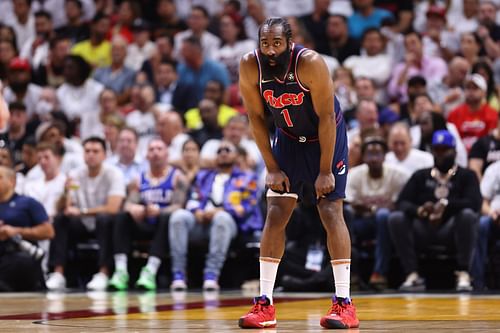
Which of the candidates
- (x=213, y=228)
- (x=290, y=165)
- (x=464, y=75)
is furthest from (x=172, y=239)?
(x=290, y=165)

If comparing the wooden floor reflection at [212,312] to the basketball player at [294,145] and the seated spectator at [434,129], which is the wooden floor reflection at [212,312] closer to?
the basketball player at [294,145]

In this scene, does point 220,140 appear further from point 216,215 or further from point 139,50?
point 139,50

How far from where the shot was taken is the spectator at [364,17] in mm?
14914

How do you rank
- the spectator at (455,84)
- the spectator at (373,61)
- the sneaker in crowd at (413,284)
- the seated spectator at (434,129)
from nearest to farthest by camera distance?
the sneaker in crowd at (413,284) → the seated spectator at (434,129) → the spectator at (455,84) → the spectator at (373,61)

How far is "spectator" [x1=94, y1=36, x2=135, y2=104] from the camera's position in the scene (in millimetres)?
14922

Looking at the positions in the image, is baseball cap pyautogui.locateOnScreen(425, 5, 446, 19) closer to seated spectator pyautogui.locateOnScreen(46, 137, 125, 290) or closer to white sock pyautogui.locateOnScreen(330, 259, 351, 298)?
seated spectator pyautogui.locateOnScreen(46, 137, 125, 290)

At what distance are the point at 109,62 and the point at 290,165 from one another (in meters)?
9.90

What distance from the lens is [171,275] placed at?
11781mm

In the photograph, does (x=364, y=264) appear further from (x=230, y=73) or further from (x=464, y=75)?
(x=230, y=73)

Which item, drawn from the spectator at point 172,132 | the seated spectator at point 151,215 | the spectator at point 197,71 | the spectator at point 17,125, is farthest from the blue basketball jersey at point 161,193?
the spectator at point 197,71

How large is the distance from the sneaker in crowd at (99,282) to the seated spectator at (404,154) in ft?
10.8

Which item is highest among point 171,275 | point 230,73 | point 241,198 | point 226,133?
point 230,73

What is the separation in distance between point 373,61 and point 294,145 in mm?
7809

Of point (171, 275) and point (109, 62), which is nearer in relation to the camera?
point (171, 275)
